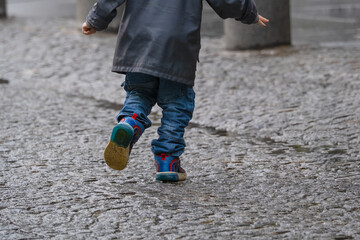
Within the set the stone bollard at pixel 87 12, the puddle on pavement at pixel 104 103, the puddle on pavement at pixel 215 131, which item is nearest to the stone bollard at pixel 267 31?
the stone bollard at pixel 87 12

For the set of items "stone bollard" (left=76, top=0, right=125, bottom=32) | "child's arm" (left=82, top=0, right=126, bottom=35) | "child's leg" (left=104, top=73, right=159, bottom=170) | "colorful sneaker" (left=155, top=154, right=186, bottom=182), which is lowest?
"stone bollard" (left=76, top=0, right=125, bottom=32)

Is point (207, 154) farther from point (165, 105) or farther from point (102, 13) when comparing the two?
point (102, 13)

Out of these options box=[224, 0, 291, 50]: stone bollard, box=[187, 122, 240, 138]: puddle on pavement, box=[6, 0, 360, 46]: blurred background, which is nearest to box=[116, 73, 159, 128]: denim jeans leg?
box=[187, 122, 240, 138]: puddle on pavement

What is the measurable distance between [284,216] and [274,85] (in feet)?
9.71

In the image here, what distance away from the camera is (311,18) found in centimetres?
968

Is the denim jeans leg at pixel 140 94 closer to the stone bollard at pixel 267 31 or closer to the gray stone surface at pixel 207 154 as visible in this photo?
the gray stone surface at pixel 207 154

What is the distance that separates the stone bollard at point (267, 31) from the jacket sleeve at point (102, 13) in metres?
3.94

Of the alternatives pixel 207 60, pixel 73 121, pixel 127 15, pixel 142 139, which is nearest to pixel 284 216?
pixel 127 15

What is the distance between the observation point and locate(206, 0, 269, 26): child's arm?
353cm

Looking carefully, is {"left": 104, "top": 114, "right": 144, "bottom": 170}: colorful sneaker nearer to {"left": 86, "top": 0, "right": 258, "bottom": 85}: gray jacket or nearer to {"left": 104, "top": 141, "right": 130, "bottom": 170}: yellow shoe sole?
{"left": 104, "top": 141, "right": 130, "bottom": 170}: yellow shoe sole

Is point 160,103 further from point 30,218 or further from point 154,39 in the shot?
point 30,218

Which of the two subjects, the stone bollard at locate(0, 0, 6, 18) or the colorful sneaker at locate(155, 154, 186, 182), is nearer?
the colorful sneaker at locate(155, 154, 186, 182)

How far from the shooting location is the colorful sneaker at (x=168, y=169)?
3.63 meters

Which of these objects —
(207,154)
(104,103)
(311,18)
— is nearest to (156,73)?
(207,154)
